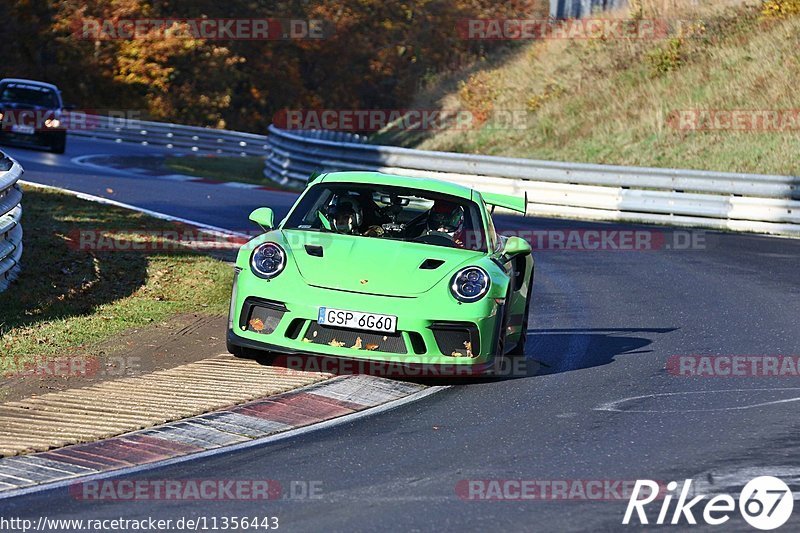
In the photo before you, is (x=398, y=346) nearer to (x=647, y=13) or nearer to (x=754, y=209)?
(x=754, y=209)

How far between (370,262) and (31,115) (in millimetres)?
21120

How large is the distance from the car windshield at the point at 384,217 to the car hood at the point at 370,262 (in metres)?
0.31

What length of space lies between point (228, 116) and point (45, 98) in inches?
812

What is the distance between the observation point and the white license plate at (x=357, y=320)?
8.16 meters

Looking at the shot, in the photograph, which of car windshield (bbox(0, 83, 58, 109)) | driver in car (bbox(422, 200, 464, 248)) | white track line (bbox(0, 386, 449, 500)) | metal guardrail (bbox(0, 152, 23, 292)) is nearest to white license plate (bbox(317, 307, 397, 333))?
white track line (bbox(0, 386, 449, 500))

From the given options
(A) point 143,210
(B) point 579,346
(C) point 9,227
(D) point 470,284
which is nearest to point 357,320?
(D) point 470,284

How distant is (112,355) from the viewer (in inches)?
366

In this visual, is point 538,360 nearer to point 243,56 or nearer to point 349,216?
point 349,216

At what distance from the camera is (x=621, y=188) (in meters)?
21.8

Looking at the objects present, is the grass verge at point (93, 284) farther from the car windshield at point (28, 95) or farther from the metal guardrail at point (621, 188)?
the car windshield at point (28, 95)

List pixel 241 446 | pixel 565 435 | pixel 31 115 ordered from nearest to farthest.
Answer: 1. pixel 241 446
2. pixel 565 435
3. pixel 31 115

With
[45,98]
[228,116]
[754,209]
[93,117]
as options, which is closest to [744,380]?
[754,209]

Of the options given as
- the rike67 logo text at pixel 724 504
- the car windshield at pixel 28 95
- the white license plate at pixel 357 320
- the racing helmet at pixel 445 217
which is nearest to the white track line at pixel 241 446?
the white license plate at pixel 357 320

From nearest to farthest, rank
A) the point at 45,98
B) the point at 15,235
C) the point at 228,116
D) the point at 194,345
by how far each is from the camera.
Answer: the point at 194,345 → the point at 15,235 → the point at 45,98 → the point at 228,116
